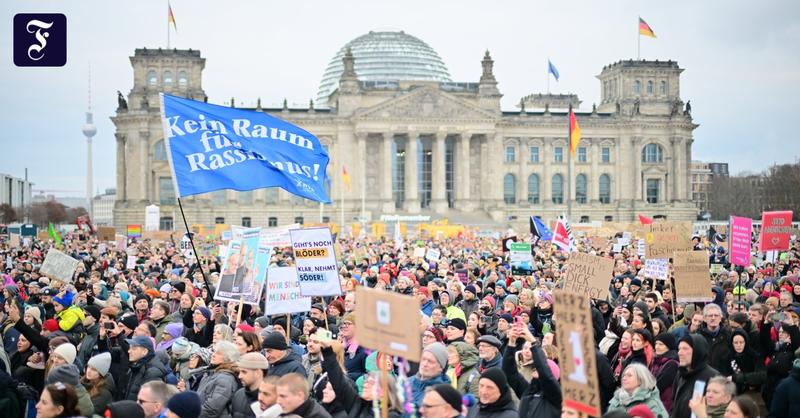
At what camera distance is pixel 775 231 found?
63.5 feet

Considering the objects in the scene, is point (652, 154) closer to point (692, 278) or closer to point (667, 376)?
point (692, 278)

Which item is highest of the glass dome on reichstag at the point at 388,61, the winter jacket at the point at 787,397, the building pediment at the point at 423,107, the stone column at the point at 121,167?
the glass dome on reichstag at the point at 388,61

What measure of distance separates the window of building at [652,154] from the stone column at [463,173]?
17.1 m

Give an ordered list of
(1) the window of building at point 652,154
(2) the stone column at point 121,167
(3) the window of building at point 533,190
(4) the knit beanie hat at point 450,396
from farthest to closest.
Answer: (1) the window of building at point 652,154 → (3) the window of building at point 533,190 → (2) the stone column at point 121,167 → (4) the knit beanie hat at point 450,396

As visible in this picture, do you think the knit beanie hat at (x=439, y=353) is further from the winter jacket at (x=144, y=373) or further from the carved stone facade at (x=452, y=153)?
the carved stone facade at (x=452, y=153)

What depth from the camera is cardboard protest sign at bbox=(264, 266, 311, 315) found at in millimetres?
12132

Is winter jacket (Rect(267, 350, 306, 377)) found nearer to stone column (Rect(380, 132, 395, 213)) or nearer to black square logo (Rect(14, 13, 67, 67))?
black square logo (Rect(14, 13, 67, 67))

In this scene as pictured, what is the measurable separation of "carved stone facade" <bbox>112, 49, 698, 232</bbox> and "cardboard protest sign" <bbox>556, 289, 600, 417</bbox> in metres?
72.2

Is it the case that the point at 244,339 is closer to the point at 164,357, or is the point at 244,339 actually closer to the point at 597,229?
the point at 164,357

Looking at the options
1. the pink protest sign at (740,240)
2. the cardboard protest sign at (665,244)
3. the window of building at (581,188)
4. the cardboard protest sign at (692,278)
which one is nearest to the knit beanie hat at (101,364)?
the cardboard protest sign at (692,278)

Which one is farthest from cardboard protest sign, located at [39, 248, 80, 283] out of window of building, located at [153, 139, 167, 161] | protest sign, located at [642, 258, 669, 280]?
window of building, located at [153, 139, 167, 161]

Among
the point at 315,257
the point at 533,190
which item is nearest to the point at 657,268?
the point at 315,257

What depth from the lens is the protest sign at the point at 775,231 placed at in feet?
63.0

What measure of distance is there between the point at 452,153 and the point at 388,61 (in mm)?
18038
